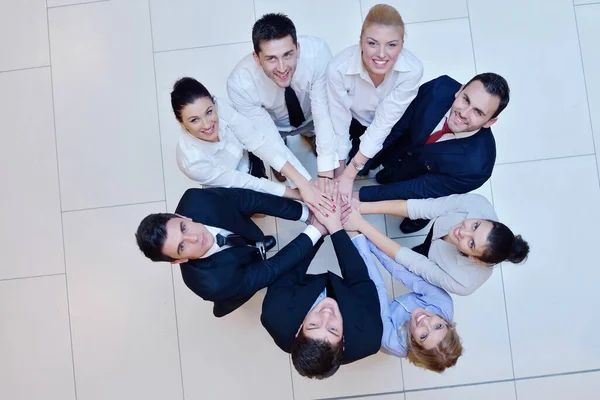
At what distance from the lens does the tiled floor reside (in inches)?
117

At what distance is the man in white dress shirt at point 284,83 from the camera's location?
2115 mm

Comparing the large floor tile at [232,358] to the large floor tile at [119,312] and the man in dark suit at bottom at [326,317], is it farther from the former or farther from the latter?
the man in dark suit at bottom at [326,317]

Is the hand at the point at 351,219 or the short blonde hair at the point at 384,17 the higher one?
the short blonde hair at the point at 384,17

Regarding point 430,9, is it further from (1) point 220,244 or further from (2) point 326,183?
(1) point 220,244

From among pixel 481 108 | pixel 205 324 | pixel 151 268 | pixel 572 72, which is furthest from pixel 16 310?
pixel 572 72

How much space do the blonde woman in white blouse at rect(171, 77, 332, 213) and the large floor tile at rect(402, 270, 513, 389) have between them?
125cm

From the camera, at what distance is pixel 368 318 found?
212 centimetres

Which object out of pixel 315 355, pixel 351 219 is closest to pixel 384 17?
pixel 351 219

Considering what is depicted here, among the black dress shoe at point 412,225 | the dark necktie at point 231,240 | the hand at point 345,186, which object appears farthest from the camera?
the black dress shoe at point 412,225

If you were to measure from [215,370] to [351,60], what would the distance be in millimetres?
2061

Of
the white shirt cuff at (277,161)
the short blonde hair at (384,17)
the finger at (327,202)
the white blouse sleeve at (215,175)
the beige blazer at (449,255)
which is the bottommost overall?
the beige blazer at (449,255)

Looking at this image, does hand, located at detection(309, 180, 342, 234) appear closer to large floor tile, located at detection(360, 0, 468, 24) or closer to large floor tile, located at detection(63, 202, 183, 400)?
large floor tile, located at detection(63, 202, 183, 400)

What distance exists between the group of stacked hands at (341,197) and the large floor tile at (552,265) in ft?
2.87

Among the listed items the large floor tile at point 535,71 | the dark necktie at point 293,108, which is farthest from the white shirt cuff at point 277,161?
the large floor tile at point 535,71
